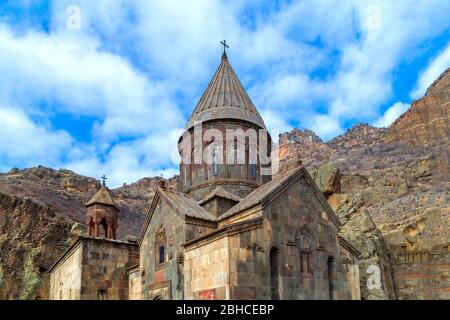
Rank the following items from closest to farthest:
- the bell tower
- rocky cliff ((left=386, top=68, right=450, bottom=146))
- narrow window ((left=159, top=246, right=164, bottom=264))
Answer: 1. narrow window ((left=159, top=246, right=164, bottom=264))
2. the bell tower
3. rocky cliff ((left=386, top=68, right=450, bottom=146))

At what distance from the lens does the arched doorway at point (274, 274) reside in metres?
8.73

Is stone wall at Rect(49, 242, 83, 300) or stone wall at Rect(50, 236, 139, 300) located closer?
stone wall at Rect(50, 236, 139, 300)

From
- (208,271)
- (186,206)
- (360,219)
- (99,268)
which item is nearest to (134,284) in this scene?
(99,268)

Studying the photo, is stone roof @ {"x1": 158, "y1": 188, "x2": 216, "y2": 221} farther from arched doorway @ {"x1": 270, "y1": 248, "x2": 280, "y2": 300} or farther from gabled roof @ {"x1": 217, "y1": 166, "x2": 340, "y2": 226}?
arched doorway @ {"x1": 270, "y1": 248, "x2": 280, "y2": 300}

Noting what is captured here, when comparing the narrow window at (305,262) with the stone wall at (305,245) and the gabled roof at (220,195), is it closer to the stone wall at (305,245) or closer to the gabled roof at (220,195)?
the stone wall at (305,245)

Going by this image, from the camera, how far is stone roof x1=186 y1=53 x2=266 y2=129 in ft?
45.0

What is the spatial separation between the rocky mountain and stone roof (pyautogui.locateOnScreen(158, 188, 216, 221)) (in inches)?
101

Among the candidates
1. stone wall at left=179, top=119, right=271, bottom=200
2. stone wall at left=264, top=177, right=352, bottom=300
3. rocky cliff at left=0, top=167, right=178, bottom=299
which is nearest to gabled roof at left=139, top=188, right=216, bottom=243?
stone wall at left=179, top=119, right=271, bottom=200

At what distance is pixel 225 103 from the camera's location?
14016 mm

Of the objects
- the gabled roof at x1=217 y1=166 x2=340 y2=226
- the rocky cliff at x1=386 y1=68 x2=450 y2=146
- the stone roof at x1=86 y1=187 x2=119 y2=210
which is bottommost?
the gabled roof at x1=217 y1=166 x2=340 y2=226

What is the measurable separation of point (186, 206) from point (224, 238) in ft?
8.52
